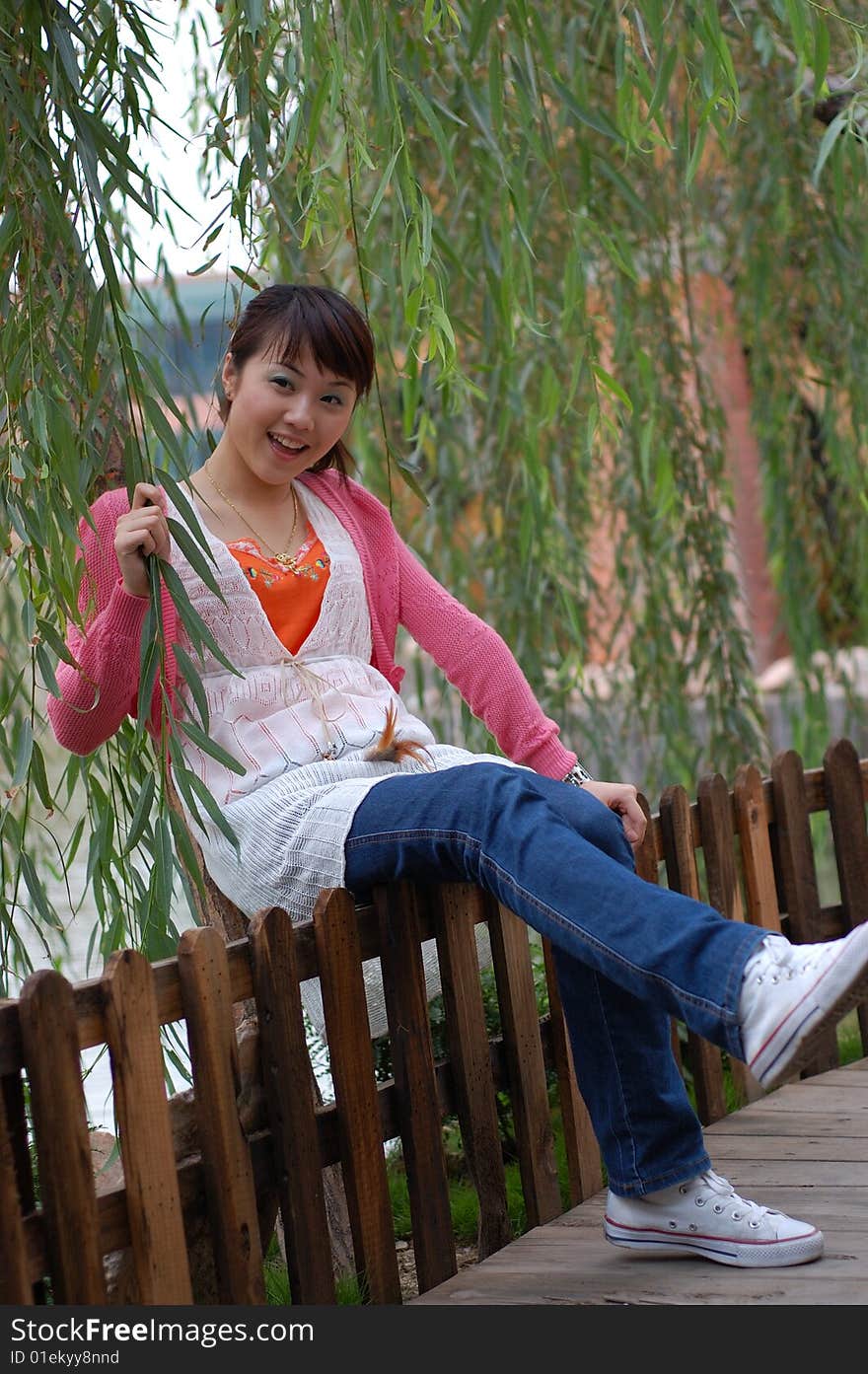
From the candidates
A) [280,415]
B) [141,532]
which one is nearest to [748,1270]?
[141,532]

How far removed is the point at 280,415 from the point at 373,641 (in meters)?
0.38

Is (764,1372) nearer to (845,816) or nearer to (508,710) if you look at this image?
(508,710)

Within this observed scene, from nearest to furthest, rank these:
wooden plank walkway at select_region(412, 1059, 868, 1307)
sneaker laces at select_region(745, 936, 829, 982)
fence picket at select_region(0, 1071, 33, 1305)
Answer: fence picket at select_region(0, 1071, 33, 1305) → sneaker laces at select_region(745, 936, 829, 982) → wooden plank walkway at select_region(412, 1059, 868, 1307)

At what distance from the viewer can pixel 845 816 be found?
3104mm

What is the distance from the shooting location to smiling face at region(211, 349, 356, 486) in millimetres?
2145

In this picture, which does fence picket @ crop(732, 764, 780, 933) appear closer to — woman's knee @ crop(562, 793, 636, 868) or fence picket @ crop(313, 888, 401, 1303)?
woman's knee @ crop(562, 793, 636, 868)

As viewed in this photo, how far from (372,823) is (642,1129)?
503mm

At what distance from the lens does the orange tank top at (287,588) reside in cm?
215

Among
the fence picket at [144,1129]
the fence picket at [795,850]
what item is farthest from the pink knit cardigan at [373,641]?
the fence picket at [795,850]

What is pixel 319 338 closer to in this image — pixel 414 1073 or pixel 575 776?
pixel 575 776

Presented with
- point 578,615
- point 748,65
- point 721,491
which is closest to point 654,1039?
point 578,615

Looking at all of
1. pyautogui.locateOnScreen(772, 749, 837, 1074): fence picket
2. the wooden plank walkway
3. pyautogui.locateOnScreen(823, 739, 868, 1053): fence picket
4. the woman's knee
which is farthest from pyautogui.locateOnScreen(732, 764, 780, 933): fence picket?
the woman's knee

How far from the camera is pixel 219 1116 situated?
1734 mm

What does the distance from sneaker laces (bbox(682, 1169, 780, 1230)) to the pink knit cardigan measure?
23.6 inches
